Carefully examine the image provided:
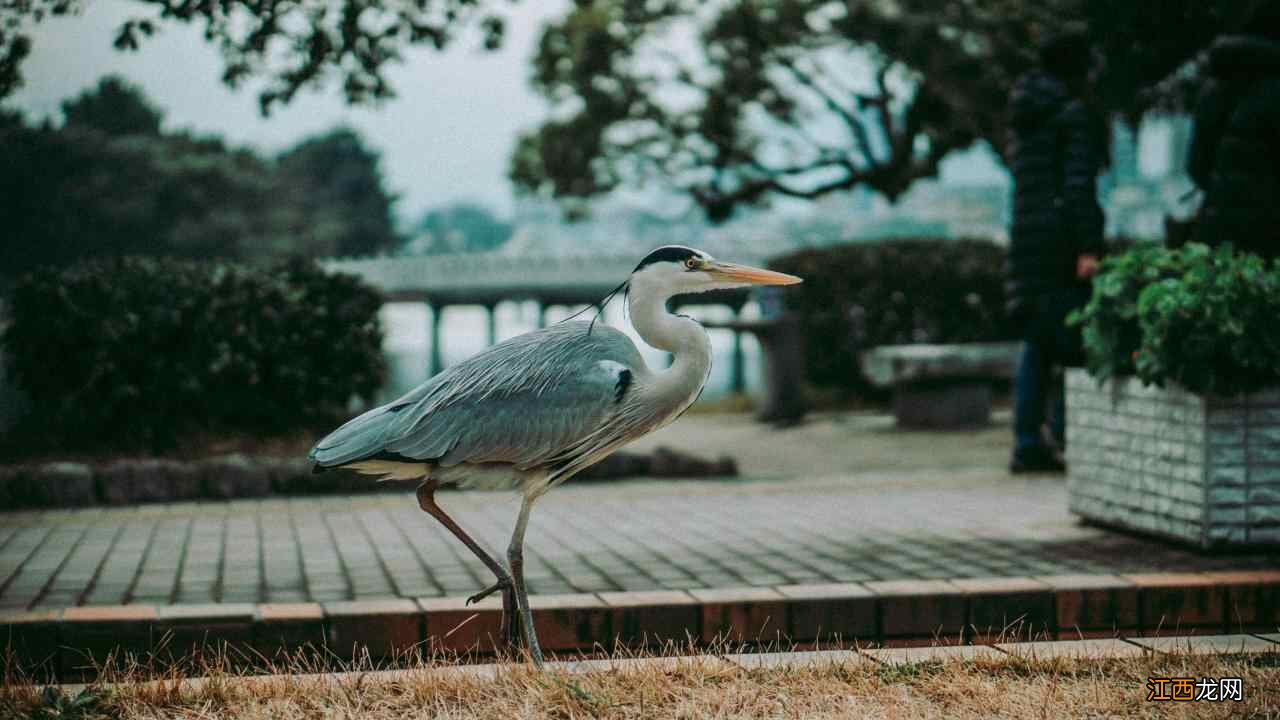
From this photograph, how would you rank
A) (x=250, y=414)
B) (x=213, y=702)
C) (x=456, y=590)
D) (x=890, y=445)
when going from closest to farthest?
(x=213, y=702), (x=456, y=590), (x=250, y=414), (x=890, y=445)

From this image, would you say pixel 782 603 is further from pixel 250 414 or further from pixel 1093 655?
pixel 250 414

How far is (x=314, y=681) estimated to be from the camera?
4.32 meters

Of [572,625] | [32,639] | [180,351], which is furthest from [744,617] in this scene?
[180,351]

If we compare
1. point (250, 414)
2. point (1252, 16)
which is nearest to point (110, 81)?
point (250, 414)

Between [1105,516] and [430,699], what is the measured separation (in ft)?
14.6

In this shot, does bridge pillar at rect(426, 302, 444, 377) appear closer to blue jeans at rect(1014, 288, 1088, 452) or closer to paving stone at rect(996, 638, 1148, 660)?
blue jeans at rect(1014, 288, 1088, 452)

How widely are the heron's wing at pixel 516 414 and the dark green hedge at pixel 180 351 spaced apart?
20.6ft

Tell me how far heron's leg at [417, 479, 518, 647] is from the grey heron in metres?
0.01

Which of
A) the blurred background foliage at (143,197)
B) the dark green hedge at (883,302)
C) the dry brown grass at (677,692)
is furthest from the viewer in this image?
the blurred background foliage at (143,197)

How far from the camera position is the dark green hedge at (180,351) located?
10.3m

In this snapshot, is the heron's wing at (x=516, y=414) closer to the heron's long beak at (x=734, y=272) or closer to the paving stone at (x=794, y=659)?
the heron's long beak at (x=734, y=272)

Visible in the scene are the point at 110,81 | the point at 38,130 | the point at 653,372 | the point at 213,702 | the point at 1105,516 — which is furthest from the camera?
the point at 110,81

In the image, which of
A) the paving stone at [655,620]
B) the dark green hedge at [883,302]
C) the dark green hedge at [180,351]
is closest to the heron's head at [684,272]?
the paving stone at [655,620]

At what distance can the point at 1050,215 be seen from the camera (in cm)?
980
